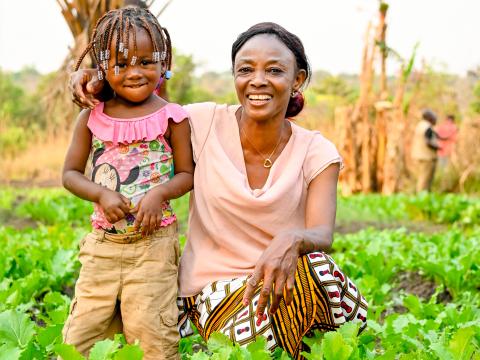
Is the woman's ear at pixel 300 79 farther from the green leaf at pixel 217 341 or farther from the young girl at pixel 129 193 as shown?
the green leaf at pixel 217 341

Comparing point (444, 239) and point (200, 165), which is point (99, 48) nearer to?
point (200, 165)

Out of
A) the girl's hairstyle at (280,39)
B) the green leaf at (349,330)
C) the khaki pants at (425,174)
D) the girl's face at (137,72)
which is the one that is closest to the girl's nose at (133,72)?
the girl's face at (137,72)

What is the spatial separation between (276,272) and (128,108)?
2.77 feet

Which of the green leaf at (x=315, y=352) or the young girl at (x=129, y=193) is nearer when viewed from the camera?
the green leaf at (x=315, y=352)

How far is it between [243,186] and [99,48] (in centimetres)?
77

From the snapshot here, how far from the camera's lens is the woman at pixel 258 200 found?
262 cm

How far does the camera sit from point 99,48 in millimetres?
2658

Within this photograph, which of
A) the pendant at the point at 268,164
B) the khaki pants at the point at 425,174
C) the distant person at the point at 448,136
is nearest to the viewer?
the pendant at the point at 268,164

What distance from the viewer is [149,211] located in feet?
8.20

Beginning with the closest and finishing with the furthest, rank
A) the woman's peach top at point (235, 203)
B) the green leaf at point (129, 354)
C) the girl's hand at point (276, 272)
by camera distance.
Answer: the green leaf at point (129, 354) < the girl's hand at point (276, 272) < the woman's peach top at point (235, 203)

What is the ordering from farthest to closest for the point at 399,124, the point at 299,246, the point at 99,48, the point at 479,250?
the point at 399,124 → the point at 479,250 → the point at 99,48 → the point at 299,246

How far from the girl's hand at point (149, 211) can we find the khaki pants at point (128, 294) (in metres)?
0.10

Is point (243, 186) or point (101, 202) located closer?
point (101, 202)

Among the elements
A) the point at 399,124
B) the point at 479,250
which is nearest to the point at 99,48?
the point at 479,250
